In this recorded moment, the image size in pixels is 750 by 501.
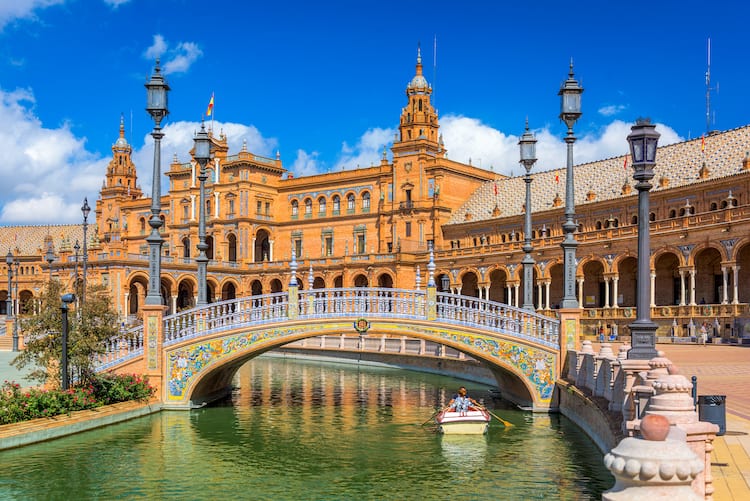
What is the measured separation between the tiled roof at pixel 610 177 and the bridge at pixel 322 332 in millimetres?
27329

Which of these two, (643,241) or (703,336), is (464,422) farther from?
(703,336)

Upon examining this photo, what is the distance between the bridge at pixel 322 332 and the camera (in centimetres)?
2209

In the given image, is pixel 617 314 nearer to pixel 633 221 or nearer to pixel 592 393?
pixel 633 221

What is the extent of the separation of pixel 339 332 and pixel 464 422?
15.7 ft

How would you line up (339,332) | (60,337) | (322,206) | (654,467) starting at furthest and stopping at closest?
(322,206), (339,332), (60,337), (654,467)

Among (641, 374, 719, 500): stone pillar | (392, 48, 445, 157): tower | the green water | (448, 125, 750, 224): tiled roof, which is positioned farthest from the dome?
(641, 374, 719, 500): stone pillar

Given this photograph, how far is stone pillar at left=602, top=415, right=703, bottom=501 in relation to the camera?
4.98 meters

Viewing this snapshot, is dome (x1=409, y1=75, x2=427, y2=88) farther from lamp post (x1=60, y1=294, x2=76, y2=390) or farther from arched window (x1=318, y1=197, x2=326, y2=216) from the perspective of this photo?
lamp post (x1=60, y1=294, x2=76, y2=390)

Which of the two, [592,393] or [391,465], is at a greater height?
[592,393]

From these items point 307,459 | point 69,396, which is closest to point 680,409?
point 307,459

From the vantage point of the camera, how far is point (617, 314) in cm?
4466

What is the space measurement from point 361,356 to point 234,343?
19.4 meters

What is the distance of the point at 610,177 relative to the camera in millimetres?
55188

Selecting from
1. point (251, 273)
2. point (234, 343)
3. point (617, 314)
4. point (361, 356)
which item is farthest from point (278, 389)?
point (251, 273)
